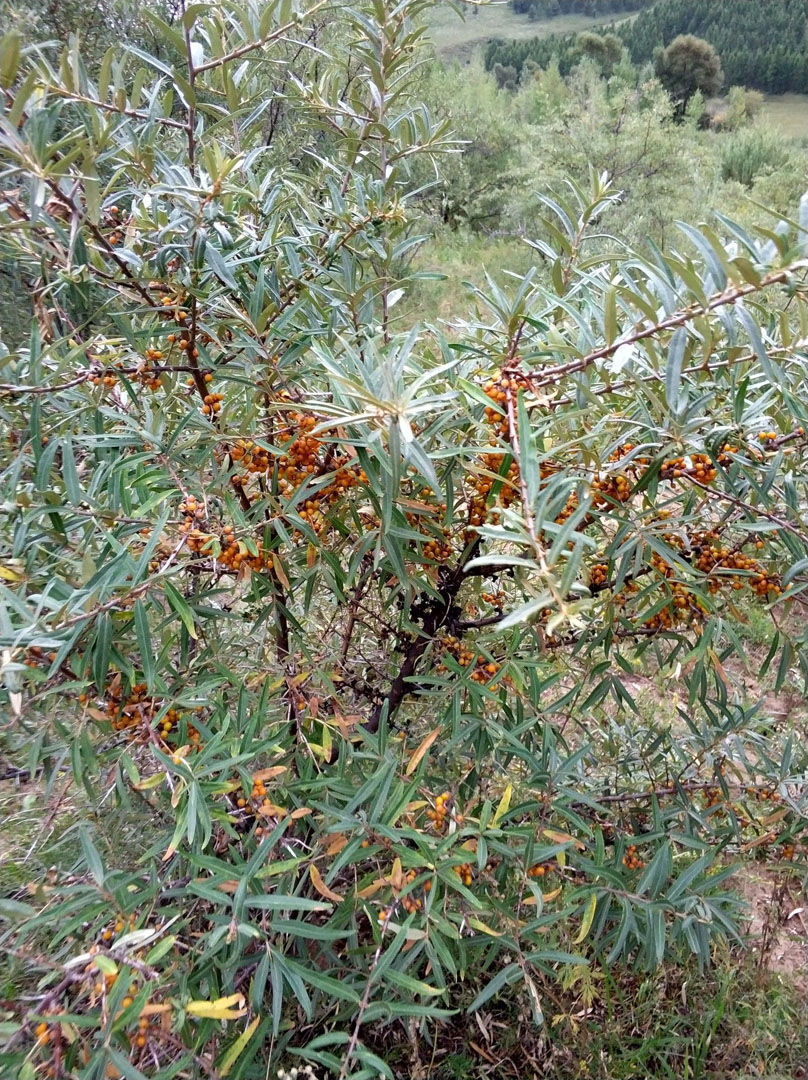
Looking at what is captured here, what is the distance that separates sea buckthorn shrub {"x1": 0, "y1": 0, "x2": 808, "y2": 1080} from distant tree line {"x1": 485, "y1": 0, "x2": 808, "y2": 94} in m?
22.6

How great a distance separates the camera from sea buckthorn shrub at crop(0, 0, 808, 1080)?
0.73 meters

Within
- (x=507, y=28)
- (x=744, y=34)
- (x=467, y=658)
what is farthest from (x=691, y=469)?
(x=507, y=28)

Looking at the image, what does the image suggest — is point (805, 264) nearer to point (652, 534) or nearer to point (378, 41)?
point (652, 534)

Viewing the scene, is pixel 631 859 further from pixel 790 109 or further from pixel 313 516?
pixel 790 109

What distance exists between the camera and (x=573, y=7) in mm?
32156

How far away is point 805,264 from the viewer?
63 centimetres

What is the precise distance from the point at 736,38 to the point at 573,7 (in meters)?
15.8

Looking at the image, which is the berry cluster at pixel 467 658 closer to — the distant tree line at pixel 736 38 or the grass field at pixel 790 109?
the distant tree line at pixel 736 38

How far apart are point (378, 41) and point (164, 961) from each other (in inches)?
54.4

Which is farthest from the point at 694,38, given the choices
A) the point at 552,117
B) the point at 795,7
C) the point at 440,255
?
the point at 440,255

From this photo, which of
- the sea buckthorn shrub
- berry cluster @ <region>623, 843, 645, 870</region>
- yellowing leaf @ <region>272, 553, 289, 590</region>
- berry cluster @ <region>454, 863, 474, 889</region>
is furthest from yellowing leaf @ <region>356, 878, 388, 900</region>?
berry cluster @ <region>623, 843, 645, 870</region>

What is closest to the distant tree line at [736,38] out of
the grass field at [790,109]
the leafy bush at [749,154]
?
the grass field at [790,109]

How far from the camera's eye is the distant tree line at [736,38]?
781 inches

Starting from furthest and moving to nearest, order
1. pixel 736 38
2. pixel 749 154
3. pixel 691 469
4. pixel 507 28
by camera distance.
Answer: pixel 507 28, pixel 736 38, pixel 749 154, pixel 691 469
